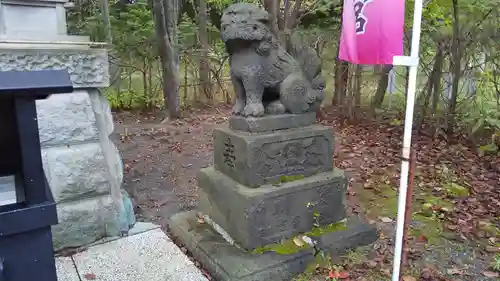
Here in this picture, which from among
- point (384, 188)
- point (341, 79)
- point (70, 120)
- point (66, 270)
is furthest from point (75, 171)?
point (341, 79)

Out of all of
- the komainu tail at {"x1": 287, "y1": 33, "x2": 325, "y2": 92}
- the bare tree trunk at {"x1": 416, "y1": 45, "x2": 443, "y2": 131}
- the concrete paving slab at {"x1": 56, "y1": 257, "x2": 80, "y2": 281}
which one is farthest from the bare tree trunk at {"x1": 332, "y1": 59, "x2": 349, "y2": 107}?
the concrete paving slab at {"x1": 56, "y1": 257, "x2": 80, "y2": 281}

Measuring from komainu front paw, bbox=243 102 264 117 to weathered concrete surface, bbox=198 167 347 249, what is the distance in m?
0.54

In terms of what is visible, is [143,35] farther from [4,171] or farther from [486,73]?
[4,171]

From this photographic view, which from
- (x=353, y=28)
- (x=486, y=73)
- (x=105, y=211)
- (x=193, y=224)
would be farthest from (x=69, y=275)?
Result: (x=486, y=73)

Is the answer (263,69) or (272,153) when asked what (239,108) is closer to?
(263,69)

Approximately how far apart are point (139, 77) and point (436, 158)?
618cm

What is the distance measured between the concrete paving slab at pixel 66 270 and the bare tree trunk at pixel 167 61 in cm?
486

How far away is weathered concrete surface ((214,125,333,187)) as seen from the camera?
2863 millimetres

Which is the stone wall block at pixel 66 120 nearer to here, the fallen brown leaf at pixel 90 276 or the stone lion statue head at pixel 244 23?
the fallen brown leaf at pixel 90 276

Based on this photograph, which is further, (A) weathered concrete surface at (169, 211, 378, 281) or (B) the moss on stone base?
(B) the moss on stone base

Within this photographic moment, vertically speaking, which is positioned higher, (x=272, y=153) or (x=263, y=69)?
(x=263, y=69)

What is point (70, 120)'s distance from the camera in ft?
9.82

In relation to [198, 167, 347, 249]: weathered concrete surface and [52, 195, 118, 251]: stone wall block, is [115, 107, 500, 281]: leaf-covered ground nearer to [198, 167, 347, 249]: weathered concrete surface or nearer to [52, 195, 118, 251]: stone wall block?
[198, 167, 347, 249]: weathered concrete surface

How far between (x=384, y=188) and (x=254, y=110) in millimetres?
2339
